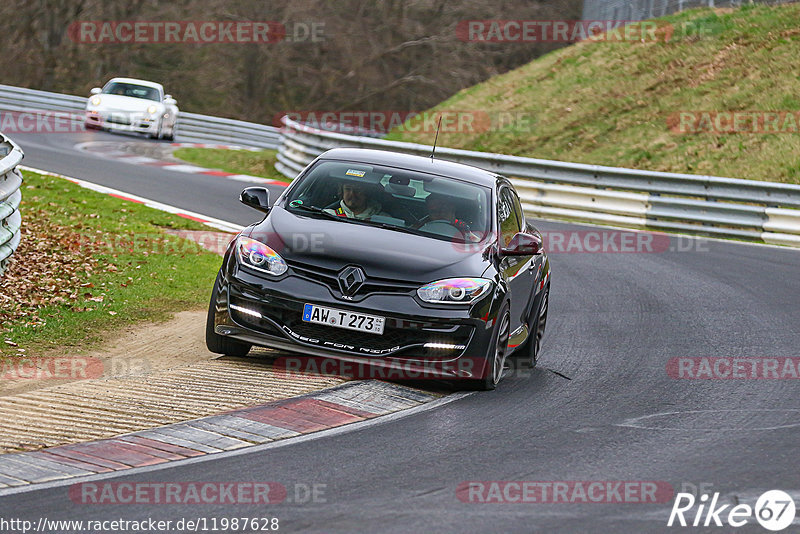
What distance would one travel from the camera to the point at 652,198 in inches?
842

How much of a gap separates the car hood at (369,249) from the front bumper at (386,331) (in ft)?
0.61

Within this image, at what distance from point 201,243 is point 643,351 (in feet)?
22.4

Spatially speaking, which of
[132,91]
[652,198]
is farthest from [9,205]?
[132,91]

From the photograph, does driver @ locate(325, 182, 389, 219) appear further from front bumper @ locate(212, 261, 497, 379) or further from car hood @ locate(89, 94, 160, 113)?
car hood @ locate(89, 94, 160, 113)

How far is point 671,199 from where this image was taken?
21.1 metres

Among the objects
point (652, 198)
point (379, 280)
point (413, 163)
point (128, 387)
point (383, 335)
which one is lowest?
point (128, 387)

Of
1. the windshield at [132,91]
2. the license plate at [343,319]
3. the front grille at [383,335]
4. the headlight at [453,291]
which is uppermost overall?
the windshield at [132,91]

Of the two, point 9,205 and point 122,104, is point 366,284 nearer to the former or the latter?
point 9,205

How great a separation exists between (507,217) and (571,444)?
9.88 feet

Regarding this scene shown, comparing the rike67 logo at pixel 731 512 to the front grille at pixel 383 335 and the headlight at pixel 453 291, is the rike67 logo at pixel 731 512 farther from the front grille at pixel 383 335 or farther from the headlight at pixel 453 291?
the headlight at pixel 453 291

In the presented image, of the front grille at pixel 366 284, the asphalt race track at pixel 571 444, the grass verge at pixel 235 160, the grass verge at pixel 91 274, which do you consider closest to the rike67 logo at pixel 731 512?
the asphalt race track at pixel 571 444

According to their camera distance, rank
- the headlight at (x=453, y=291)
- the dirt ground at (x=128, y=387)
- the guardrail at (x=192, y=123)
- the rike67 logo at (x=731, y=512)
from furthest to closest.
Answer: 1. the guardrail at (x=192, y=123)
2. the headlight at (x=453, y=291)
3. the dirt ground at (x=128, y=387)
4. the rike67 logo at (x=731, y=512)

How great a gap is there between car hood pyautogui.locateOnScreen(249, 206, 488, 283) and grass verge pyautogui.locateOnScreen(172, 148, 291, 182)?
1847 cm

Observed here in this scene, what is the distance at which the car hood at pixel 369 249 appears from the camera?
8250mm
